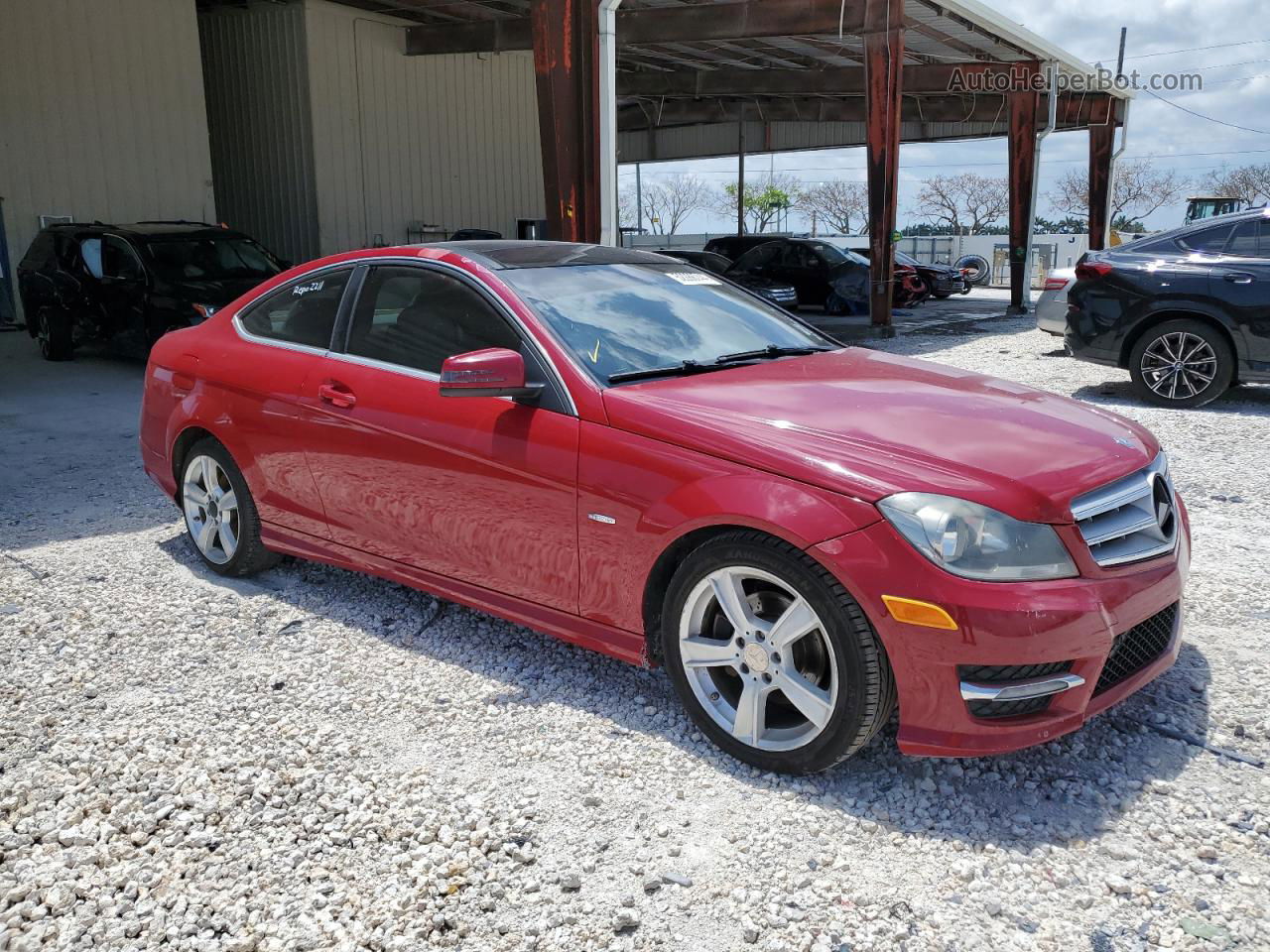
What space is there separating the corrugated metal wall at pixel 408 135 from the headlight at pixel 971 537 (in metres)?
15.6

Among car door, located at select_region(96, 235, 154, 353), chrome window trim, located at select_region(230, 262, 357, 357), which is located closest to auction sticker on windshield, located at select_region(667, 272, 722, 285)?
chrome window trim, located at select_region(230, 262, 357, 357)

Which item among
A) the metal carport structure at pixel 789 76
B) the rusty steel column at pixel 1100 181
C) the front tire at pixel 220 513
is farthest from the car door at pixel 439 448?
the rusty steel column at pixel 1100 181

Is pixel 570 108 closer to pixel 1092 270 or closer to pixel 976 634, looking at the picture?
pixel 1092 270

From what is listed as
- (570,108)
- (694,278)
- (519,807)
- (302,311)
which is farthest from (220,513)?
(570,108)

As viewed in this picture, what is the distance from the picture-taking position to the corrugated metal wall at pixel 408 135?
1670cm

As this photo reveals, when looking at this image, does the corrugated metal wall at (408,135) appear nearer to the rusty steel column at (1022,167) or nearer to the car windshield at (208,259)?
the car windshield at (208,259)

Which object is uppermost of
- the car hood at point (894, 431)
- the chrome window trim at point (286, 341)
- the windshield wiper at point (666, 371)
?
the chrome window trim at point (286, 341)

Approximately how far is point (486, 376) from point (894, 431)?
49.7 inches

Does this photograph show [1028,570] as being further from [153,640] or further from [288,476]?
[153,640]

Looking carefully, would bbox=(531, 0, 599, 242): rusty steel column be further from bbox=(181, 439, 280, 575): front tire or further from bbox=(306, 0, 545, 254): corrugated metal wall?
bbox=(306, 0, 545, 254): corrugated metal wall

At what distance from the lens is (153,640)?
4.10m

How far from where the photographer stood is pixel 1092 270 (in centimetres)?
898

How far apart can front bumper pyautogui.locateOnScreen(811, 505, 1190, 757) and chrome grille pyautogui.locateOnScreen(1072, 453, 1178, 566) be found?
68mm

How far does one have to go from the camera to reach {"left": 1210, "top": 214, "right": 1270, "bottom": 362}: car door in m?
8.28
